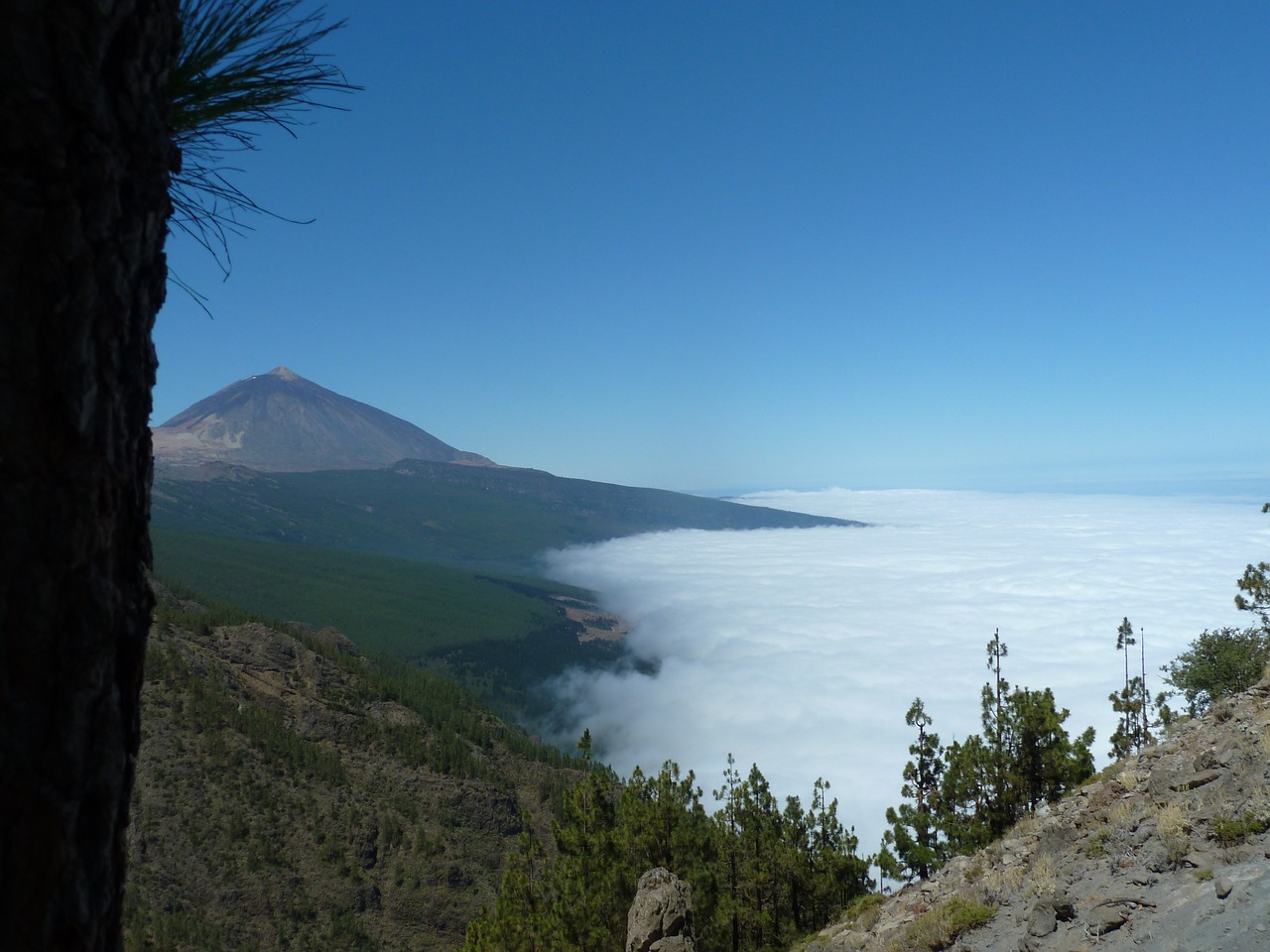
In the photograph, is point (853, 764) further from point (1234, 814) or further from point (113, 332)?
point (113, 332)

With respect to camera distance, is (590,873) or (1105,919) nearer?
(1105,919)

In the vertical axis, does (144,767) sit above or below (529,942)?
below

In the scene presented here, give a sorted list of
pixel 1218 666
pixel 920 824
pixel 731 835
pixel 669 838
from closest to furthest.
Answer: pixel 920 824
pixel 669 838
pixel 731 835
pixel 1218 666

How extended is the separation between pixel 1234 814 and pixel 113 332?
1176 centimetres

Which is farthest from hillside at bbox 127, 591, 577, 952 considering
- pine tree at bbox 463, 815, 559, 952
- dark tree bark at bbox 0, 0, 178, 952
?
dark tree bark at bbox 0, 0, 178, 952

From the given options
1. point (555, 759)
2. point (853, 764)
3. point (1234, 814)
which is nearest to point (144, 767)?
point (555, 759)

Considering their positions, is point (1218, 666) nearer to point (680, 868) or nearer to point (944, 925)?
point (680, 868)

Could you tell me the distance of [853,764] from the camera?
135375mm

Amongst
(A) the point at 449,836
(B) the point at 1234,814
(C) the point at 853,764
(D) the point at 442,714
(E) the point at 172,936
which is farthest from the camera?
(C) the point at 853,764

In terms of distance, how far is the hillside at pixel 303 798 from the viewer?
5766cm

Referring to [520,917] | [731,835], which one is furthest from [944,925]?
[731,835]

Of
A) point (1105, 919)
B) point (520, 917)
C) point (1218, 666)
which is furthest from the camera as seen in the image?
point (1218, 666)

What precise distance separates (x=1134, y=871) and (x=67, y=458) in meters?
11.5

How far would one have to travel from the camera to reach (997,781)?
57.0 feet
